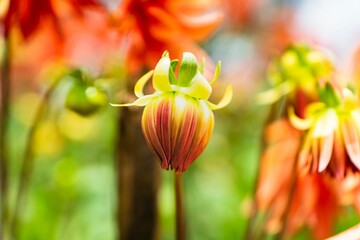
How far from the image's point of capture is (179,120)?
585 millimetres

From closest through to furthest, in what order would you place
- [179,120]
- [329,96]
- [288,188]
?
[179,120]
[329,96]
[288,188]

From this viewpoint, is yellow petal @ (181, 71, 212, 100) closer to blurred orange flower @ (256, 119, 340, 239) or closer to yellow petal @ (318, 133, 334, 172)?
yellow petal @ (318, 133, 334, 172)

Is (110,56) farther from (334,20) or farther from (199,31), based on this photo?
(334,20)

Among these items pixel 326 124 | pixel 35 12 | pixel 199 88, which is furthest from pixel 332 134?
pixel 35 12

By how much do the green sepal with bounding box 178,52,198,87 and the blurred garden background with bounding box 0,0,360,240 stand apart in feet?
0.43

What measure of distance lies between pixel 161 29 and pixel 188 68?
0.57 feet

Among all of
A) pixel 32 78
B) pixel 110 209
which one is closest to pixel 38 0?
pixel 110 209

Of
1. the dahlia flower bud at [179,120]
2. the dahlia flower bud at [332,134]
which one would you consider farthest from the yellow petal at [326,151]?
the dahlia flower bud at [179,120]

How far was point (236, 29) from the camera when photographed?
6.11ft

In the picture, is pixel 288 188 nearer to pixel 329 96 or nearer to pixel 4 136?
pixel 329 96

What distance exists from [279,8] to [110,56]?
0.98 m

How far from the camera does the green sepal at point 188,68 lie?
1.94ft

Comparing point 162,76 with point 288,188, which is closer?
point 162,76

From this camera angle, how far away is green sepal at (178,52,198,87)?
1.94ft
